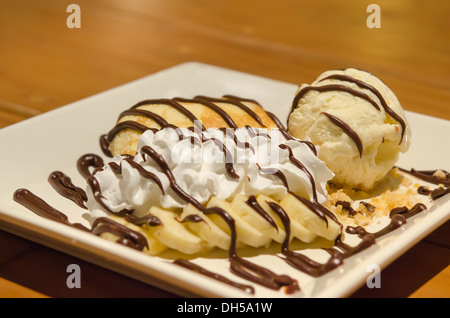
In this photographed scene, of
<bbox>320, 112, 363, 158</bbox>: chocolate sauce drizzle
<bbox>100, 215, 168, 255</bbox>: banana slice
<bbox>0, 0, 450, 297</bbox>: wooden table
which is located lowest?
<bbox>100, 215, 168, 255</bbox>: banana slice

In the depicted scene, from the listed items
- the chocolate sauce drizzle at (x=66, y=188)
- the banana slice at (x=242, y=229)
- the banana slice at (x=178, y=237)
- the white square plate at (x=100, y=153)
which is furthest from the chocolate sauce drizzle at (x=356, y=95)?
the chocolate sauce drizzle at (x=66, y=188)

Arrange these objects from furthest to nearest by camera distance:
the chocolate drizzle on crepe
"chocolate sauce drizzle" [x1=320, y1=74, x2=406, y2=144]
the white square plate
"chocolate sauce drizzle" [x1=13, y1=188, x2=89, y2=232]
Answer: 1. "chocolate sauce drizzle" [x1=320, y1=74, x2=406, y2=144]
2. "chocolate sauce drizzle" [x1=13, y1=188, x2=89, y2=232]
3. the chocolate drizzle on crepe
4. the white square plate

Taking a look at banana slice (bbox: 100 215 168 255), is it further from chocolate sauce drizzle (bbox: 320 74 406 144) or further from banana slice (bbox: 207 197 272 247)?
chocolate sauce drizzle (bbox: 320 74 406 144)

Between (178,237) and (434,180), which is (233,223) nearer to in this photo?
(178,237)

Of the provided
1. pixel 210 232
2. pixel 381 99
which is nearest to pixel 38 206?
pixel 210 232

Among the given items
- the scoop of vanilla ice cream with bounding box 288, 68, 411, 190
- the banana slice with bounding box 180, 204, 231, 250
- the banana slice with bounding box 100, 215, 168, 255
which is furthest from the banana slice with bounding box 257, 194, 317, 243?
the scoop of vanilla ice cream with bounding box 288, 68, 411, 190
